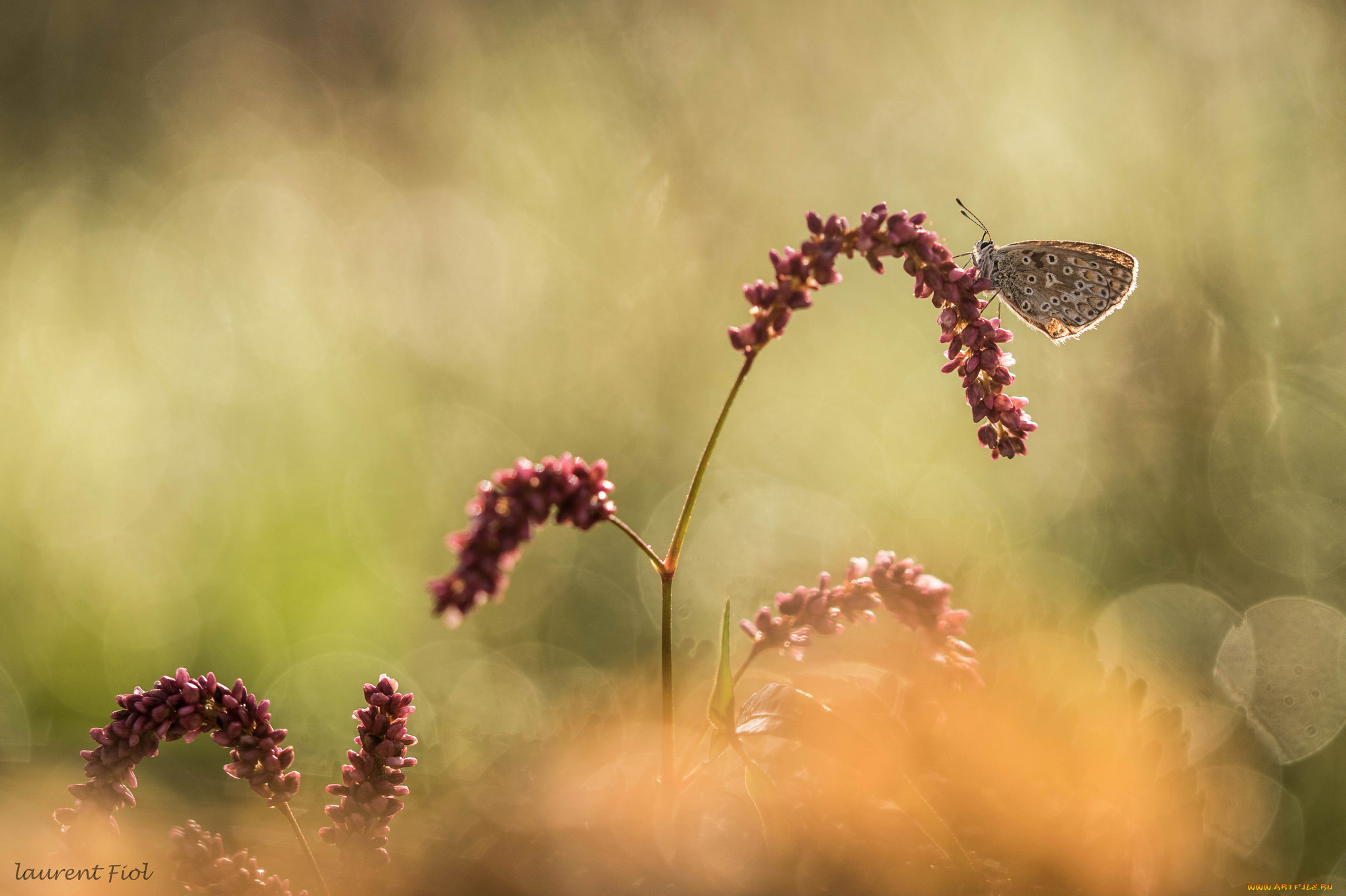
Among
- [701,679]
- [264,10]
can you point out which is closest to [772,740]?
[701,679]

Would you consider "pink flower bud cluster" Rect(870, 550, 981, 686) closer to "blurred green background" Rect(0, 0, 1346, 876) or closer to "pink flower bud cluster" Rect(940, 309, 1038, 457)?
"pink flower bud cluster" Rect(940, 309, 1038, 457)

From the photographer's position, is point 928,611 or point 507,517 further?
point 928,611

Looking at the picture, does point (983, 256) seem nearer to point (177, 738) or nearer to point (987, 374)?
point (987, 374)

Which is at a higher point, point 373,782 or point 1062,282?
point 1062,282

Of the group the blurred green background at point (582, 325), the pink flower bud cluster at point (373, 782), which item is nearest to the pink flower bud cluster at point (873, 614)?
the pink flower bud cluster at point (373, 782)

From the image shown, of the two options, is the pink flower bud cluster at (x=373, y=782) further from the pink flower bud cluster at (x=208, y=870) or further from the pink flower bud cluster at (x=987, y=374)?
the pink flower bud cluster at (x=987, y=374)

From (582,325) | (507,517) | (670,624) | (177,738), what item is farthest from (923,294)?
(582,325)

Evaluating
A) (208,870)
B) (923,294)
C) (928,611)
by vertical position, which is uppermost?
(923,294)
